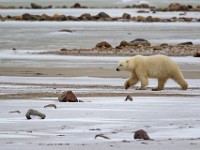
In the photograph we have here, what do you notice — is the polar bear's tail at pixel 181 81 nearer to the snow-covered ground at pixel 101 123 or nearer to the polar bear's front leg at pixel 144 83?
the polar bear's front leg at pixel 144 83

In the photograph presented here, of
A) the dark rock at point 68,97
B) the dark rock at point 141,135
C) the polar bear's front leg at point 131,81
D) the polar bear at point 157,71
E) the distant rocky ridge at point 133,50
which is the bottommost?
the distant rocky ridge at point 133,50

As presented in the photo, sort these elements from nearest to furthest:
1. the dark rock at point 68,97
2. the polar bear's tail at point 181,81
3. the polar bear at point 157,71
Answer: the dark rock at point 68,97 < the polar bear's tail at point 181,81 < the polar bear at point 157,71

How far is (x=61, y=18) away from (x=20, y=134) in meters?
44.9

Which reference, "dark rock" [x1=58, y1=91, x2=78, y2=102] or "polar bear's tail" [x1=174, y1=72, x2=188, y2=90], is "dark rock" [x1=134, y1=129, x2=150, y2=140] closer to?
"dark rock" [x1=58, y1=91, x2=78, y2=102]

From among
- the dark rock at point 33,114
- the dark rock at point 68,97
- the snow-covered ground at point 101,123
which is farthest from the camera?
the dark rock at point 68,97

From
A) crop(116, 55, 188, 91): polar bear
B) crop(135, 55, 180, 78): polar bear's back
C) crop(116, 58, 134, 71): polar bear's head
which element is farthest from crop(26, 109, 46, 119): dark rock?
crop(116, 58, 134, 71): polar bear's head

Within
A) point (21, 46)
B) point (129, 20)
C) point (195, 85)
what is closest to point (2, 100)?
point (195, 85)

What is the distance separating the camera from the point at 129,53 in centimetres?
2378

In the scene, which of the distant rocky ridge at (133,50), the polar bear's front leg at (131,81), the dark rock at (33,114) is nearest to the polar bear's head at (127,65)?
the polar bear's front leg at (131,81)

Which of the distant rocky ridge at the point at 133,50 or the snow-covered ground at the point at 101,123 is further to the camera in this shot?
the distant rocky ridge at the point at 133,50

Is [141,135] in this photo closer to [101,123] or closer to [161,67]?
[101,123]

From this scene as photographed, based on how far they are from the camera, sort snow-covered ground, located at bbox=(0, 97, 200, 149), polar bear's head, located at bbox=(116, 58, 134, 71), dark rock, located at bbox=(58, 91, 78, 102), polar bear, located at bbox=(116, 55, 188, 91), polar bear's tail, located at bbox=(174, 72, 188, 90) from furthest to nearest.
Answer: polar bear's head, located at bbox=(116, 58, 134, 71)
polar bear, located at bbox=(116, 55, 188, 91)
polar bear's tail, located at bbox=(174, 72, 188, 90)
dark rock, located at bbox=(58, 91, 78, 102)
snow-covered ground, located at bbox=(0, 97, 200, 149)

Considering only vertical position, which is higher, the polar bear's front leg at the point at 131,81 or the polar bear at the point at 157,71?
the polar bear at the point at 157,71

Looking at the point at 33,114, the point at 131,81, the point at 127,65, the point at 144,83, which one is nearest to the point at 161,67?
the point at 144,83
